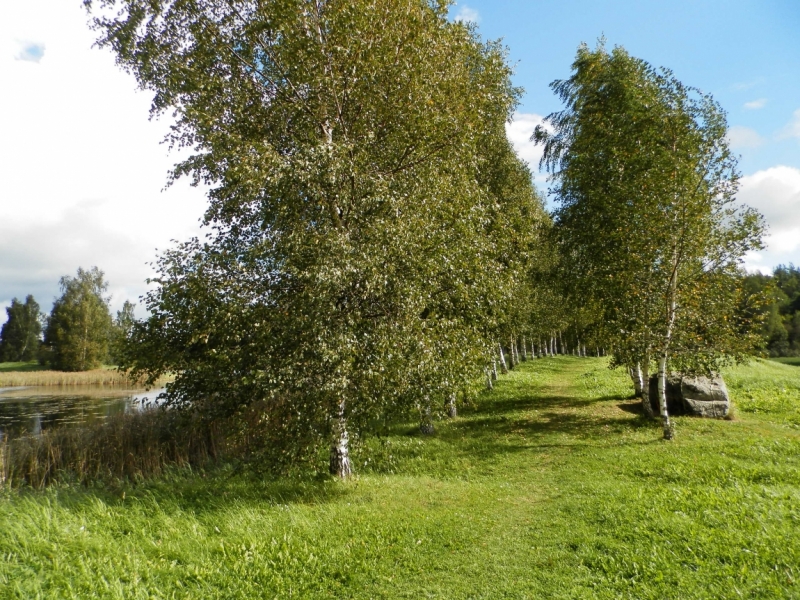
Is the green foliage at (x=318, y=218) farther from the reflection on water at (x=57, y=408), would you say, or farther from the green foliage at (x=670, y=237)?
the reflection on water at (x=57, y=408)

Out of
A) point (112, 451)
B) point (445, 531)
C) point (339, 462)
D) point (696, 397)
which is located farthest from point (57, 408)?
point (696, 397)

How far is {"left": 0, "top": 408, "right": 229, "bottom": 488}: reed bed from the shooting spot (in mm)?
11758

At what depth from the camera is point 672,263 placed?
51.1 ft

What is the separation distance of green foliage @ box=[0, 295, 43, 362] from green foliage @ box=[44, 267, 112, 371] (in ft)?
88.3

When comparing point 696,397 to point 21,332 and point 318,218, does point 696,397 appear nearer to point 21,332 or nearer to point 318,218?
point 318,218

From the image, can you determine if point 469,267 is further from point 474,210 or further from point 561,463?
point 561,463

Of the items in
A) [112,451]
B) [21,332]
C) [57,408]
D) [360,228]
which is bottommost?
[57,408]

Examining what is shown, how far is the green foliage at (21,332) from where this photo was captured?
88062 millimetres

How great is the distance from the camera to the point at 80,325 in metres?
62.4

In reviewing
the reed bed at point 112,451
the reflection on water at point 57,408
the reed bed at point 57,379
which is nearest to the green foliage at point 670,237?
the reed bed at point 112,451

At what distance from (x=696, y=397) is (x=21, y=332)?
109m

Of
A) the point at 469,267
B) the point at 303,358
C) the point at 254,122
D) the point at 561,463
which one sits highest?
the point at 254,122

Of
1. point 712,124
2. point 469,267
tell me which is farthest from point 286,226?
point 712,124

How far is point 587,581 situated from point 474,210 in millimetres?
8435
